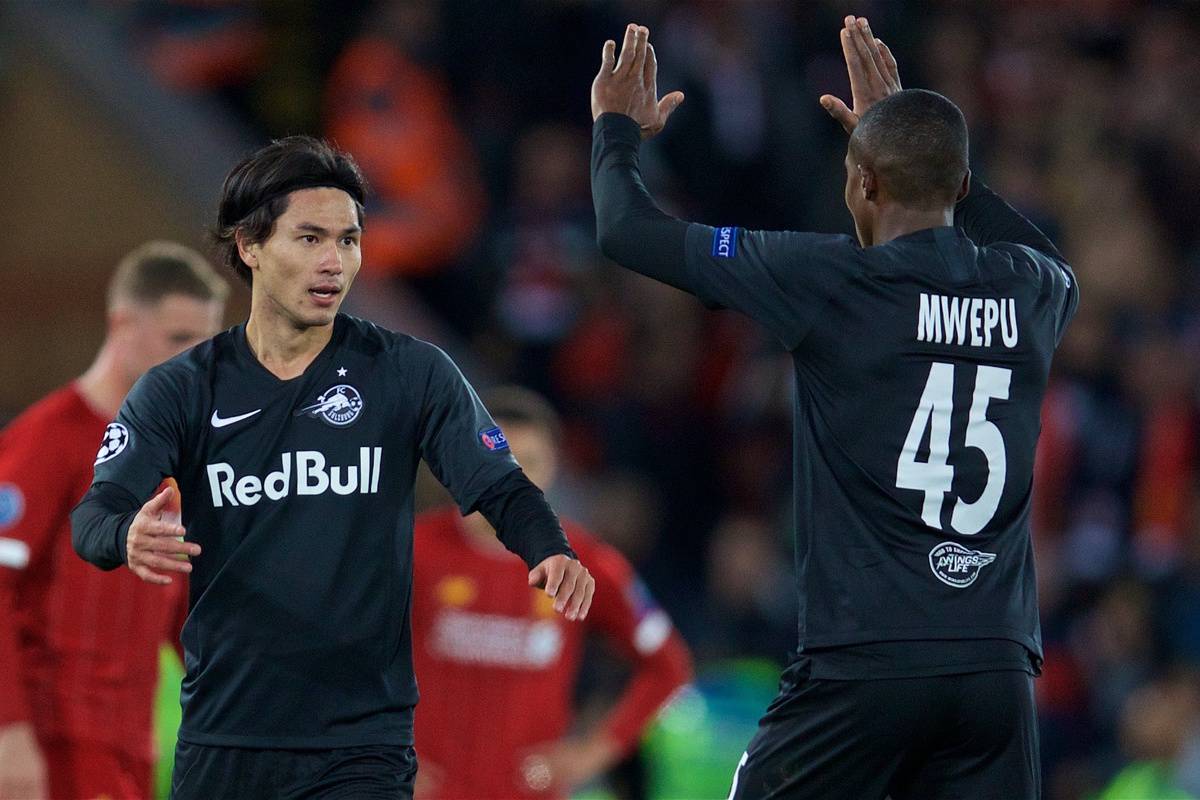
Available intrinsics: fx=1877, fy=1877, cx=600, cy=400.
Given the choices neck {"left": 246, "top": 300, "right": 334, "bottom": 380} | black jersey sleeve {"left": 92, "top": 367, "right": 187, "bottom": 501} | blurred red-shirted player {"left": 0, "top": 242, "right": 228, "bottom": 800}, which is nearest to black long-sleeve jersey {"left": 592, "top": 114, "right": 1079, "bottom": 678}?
neck {"left": 246, "top": 300, "right": 334, "bottom": 380}

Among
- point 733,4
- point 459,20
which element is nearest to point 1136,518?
point 733,4

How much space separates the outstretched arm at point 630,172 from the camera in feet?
15.2

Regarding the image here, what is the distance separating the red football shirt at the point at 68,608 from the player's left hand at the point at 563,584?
201cm

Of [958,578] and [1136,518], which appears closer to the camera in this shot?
[958,578]

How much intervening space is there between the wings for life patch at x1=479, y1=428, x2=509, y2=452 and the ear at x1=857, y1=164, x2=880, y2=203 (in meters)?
1.09

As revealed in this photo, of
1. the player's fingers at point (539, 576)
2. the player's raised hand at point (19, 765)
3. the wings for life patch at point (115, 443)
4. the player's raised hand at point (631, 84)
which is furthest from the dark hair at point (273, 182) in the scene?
the player's raised hand at point (19, 765)

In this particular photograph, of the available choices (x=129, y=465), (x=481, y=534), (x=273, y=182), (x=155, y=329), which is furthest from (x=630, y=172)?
(x=481, y=534)

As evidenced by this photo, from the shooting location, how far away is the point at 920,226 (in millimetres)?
4629

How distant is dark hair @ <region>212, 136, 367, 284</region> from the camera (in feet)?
15.4

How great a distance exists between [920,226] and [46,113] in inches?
325

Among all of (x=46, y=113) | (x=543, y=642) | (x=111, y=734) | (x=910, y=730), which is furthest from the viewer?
(x=46, y=113)

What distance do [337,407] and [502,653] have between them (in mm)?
2569

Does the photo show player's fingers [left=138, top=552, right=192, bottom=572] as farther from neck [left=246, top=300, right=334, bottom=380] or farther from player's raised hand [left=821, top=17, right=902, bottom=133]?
player's raised hand [left=821, top=17, right=902, bottom=133]

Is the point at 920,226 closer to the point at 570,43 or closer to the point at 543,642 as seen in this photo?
the point at 543,642
